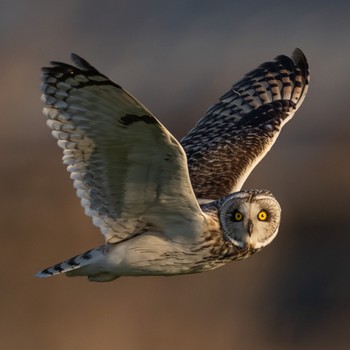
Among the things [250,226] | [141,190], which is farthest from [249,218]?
[141,190]

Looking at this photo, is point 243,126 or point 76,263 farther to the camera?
point 243,126

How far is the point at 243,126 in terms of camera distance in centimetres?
1079

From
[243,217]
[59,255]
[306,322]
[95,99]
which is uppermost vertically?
[95,99]

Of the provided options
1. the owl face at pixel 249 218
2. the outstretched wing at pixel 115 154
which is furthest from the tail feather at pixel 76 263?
the owl face at pixel 249 218

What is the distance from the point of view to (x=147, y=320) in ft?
56.8

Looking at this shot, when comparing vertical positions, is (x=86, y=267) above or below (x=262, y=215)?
below

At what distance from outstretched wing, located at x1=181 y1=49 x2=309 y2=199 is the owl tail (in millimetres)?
856

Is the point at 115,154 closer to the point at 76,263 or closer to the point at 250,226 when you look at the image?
the point at 76,263

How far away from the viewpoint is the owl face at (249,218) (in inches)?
372

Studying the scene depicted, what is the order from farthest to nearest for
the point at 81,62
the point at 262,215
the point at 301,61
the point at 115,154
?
the point at 301,61 < the point at 262,215 < the point at 115,154 < the point at 81,62

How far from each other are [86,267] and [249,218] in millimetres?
813

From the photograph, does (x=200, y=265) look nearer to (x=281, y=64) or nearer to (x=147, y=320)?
(x=281, y=64)
